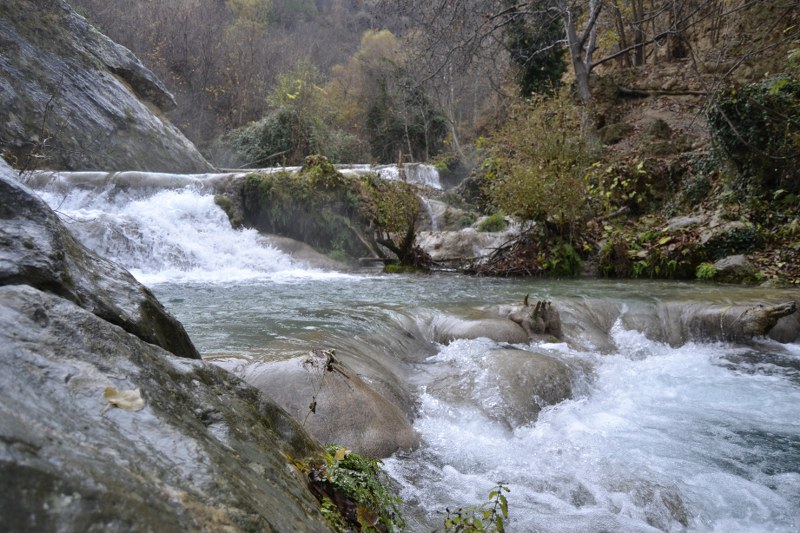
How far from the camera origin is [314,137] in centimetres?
2211

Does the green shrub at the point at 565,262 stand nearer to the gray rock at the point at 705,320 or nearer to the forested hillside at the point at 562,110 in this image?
the forested hillside at the point at 562,110

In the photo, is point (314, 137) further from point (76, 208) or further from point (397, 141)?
point (76, 208)

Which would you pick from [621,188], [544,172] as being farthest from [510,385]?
[621,188]

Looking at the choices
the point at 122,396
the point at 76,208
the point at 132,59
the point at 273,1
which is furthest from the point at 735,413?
the point at 273,1

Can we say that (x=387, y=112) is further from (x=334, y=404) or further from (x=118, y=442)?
(x=118, y=442)

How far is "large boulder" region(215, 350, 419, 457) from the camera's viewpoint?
3426 millimetres

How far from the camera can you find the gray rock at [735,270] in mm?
8977

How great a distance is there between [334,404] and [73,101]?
15.0 m

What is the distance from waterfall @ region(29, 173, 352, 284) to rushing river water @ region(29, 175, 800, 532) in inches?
40.8

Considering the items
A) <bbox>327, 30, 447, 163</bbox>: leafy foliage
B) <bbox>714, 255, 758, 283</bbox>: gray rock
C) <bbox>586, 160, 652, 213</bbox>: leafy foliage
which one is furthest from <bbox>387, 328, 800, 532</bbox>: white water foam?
<bbox>327, 30, 447, 163</bbox>: leafy foliage

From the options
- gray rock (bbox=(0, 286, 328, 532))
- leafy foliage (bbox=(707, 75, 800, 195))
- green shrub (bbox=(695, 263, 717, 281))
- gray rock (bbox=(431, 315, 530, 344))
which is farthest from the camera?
leafy foliage (bbox=(707, 75, 800, 195))

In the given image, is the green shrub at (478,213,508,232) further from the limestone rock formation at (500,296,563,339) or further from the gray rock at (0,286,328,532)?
the gray rock at (0,286,328,532)

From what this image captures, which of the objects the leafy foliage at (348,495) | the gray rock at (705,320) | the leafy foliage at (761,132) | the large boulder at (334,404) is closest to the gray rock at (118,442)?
the leafy foliage at (348,495)

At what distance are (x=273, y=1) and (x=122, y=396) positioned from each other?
45.0m
